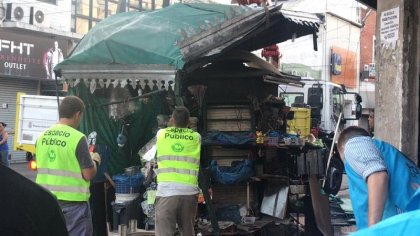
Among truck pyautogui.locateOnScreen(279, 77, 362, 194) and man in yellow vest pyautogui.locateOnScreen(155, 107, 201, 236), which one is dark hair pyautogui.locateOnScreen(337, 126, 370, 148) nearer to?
man in yellow vest pyautogui.locateOnScreen(155, 107, 201, 236)

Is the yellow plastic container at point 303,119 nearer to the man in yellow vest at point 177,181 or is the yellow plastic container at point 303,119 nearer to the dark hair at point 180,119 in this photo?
the dark hair at point 180,119

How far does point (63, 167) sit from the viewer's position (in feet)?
16.3

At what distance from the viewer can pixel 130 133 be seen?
9047mm

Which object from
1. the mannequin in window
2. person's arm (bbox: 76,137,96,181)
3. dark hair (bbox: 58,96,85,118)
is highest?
the mannequin in window

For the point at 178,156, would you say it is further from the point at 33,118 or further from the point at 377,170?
the point at 33,118

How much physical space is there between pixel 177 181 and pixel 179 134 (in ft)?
1.85

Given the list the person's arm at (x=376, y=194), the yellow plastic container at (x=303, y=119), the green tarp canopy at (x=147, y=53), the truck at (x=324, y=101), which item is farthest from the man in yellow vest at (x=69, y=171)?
the truck at (x=324, y=101)

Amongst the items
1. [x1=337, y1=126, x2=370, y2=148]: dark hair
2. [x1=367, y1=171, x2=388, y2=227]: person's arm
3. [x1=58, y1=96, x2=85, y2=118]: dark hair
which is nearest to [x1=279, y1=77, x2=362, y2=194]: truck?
[x1=58, y1=96, x2=85, y2=118]: dark hair

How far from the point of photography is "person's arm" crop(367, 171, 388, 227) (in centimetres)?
325

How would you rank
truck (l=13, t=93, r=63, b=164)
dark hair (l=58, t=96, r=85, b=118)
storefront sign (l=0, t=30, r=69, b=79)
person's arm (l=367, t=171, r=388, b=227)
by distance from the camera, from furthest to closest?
1. storefront sign (l=0, t=30, r=69, b=79)
2. truck (l=13, t=93, r=63, b=164)
3. dark hair (l=58, t=96, r=85, b=118)
4. person's arm (l=367, t=171, r=388, b=227)

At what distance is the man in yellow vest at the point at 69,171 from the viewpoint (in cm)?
497

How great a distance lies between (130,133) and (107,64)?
1.49m

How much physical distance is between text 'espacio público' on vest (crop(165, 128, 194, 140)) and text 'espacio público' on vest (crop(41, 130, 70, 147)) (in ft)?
5.92

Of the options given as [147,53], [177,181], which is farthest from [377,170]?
[147,53]
